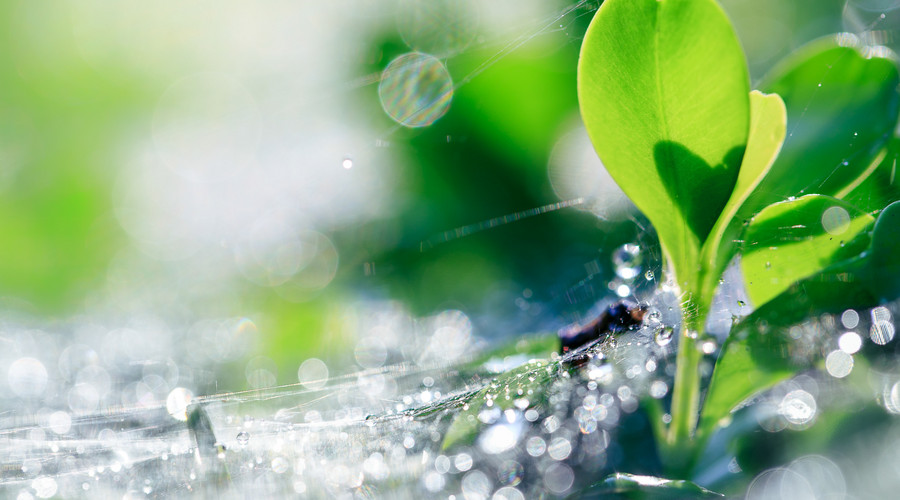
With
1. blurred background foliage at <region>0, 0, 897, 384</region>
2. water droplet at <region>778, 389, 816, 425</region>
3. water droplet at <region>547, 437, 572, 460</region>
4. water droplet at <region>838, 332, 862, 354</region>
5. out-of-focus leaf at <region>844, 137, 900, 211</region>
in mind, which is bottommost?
water droplet at <region>778, 389, 816, 425</region>

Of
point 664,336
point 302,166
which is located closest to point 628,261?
point 664,336

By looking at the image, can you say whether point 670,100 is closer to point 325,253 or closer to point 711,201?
point 711,201

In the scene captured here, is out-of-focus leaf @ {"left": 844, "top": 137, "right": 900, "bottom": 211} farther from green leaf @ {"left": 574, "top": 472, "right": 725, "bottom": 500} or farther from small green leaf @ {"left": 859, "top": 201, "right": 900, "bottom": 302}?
green leaf @ {"left": 574, "top": 472, "right": 725, "bottom": 500}

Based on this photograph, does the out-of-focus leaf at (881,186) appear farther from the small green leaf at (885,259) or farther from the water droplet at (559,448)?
the water droplet at (559,448)

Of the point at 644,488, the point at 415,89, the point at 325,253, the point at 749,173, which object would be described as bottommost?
the point at 644,488

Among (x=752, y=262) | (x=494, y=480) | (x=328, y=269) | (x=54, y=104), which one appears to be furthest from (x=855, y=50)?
(x=54, y=104)

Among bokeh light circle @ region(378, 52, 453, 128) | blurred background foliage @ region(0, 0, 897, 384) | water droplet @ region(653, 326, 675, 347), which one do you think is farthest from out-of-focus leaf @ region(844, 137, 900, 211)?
bokeh light circle @ region(378, 52, 453, 128)
